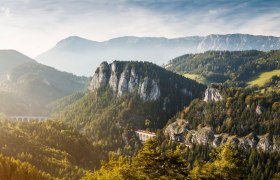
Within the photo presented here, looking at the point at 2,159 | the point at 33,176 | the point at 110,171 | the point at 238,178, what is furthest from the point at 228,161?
the point at 2,159

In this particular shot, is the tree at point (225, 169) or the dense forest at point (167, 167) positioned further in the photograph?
the tree at point (225, 169)

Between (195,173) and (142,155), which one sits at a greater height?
(142,155)

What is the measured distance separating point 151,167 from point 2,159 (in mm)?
150196

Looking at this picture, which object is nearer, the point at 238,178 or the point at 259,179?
the point at 238,178

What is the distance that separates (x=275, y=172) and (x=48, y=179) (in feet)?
392

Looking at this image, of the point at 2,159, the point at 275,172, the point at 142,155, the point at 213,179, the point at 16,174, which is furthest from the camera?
the point at 275,172

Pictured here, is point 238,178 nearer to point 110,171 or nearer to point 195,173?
point 195,173

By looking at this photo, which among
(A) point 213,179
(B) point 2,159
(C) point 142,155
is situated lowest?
(B) point 2,159

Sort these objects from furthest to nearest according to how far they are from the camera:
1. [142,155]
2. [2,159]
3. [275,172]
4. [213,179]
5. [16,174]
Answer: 1. [275,172]
2. [2,159]
3. [16,174]
4. [213,179]
5. [142,155]

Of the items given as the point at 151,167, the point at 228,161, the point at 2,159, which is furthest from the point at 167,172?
the point at 2,159

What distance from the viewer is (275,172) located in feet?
653

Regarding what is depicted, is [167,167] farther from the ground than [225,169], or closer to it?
farther from the ground

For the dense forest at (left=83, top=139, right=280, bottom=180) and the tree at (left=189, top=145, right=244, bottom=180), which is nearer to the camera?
the dense forest at (left=83, top=139, right=280, bottom=180)

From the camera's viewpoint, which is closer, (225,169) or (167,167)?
(167,167)
